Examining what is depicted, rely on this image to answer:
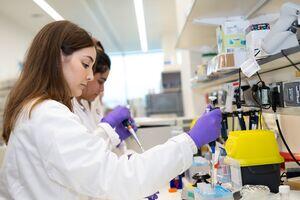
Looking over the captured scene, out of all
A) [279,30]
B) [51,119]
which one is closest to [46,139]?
[51,119]

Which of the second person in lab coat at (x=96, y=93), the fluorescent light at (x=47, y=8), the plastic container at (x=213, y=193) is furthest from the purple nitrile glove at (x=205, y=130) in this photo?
the fluorescent light at (x=47, y=8)

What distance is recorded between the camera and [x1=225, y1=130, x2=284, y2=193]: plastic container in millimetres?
1104

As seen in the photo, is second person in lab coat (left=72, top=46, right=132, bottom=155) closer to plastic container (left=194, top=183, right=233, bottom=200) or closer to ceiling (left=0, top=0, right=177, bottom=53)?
plastic container (left=194, top=183, right=233, bottom=200)

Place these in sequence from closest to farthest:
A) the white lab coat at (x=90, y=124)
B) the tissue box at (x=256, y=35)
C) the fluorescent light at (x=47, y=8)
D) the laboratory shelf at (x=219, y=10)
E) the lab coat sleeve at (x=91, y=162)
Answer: the lab coat sleeve at (x=91, y=162) → the tissue box at (x=256, y=35) → the laboratory shelf at (x=219, y=10) → the white lab coat at (x=90, y=124) → the fluorescent light at (x=47, y=8)

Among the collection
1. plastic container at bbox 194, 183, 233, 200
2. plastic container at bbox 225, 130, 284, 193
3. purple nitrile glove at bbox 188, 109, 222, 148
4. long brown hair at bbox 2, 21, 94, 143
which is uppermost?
long brown hair at bbox 2, 21, 94, 143

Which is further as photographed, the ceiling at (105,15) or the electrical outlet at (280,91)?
the ceiling at (105,15)

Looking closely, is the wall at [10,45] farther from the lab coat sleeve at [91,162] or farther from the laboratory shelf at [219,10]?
the lab coat sleeve at [91,162]

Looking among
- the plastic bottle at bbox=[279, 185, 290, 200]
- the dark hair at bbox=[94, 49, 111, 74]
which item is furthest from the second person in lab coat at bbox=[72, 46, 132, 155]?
the plastic bottle at bbox=[279, 185, 290, 200]

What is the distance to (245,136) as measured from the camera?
1.13m

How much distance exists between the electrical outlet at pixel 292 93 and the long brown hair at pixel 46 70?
757mm

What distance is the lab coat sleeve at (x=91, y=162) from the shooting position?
93 cm

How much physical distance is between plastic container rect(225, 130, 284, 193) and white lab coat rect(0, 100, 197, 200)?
0.60 ft

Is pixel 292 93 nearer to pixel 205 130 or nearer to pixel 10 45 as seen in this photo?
pixel 205 130

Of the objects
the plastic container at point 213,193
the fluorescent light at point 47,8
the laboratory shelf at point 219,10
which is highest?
the fluorescent light at point 47,8
